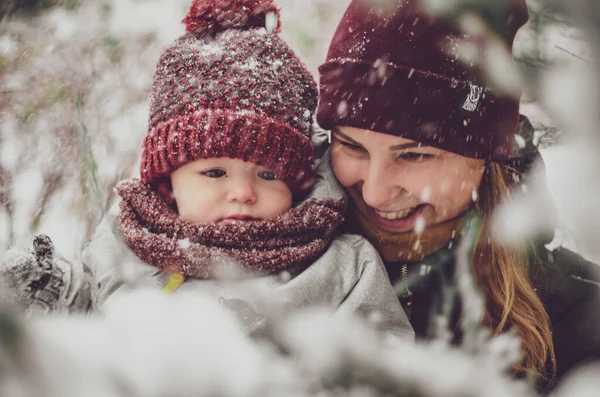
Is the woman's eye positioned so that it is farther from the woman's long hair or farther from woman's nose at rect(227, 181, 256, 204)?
woman's nose at rect(227, 181, 256, 204)

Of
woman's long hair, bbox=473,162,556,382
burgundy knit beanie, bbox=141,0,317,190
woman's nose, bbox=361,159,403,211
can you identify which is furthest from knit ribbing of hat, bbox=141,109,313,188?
woman's long hair, bbox=473,162,556,382

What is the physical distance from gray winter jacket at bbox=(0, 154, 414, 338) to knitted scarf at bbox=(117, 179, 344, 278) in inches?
1.3

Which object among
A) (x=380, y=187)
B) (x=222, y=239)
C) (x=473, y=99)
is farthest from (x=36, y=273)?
(x=473, y=99)

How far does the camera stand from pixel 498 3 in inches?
28.5

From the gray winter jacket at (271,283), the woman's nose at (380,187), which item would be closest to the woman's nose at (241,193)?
the gray winter jacket at (271,283)

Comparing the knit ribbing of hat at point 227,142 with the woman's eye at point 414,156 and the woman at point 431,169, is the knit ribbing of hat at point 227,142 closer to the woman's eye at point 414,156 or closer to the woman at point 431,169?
the woman at point 431,169

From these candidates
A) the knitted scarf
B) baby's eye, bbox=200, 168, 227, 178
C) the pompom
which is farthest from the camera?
the pompom

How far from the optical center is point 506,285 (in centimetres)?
158

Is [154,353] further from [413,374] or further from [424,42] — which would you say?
[424,42]

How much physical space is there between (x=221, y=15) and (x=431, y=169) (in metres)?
0.82

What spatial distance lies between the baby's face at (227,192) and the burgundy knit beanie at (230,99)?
4 centimetres

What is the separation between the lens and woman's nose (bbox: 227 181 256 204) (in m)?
1.42

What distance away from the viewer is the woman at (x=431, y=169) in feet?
4.74

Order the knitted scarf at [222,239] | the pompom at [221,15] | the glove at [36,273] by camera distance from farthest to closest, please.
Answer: the pompom at [221,15], the knitted scarf at [222,239], the glove at [36,273]
